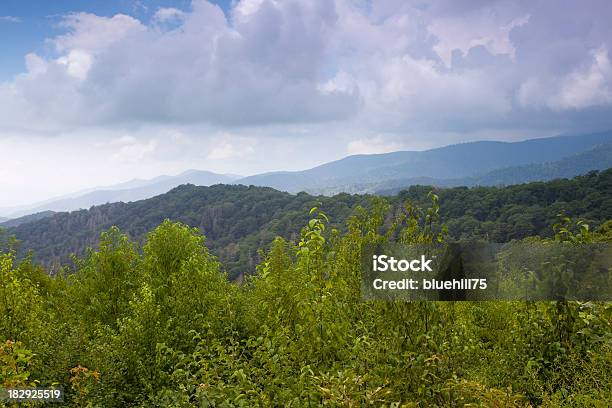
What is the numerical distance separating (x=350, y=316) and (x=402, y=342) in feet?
3.67

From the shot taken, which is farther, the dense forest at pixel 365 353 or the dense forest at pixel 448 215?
the dense forest at pixel 448 215

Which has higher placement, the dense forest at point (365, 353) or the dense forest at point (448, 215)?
the dense forest at point (365, 353)

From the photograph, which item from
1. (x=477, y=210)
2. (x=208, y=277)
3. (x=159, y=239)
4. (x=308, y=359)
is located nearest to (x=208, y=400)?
(x=308, y=359)

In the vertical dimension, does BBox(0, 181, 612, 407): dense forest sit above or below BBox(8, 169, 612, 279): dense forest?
above

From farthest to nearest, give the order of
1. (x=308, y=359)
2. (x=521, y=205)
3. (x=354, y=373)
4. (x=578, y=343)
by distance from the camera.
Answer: (x=521, y=205)
(x=578, y=343)
(x=308, y=359)
(x=354, y=373)

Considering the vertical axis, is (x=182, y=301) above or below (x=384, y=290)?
below

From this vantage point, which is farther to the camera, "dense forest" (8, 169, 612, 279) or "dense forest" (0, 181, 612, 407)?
"dense forest" (8, 169, 612, 279)

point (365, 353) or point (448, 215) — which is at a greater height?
point (365, 353)

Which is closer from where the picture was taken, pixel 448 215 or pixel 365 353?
pixel 365 353

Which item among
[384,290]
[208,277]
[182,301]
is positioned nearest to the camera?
[384,290]

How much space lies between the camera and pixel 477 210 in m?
133

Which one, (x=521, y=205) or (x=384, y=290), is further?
(x=521, y=205)

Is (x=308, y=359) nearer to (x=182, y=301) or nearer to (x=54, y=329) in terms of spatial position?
(x=182, y=301)

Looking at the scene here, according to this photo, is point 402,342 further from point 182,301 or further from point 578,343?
point 182,301
